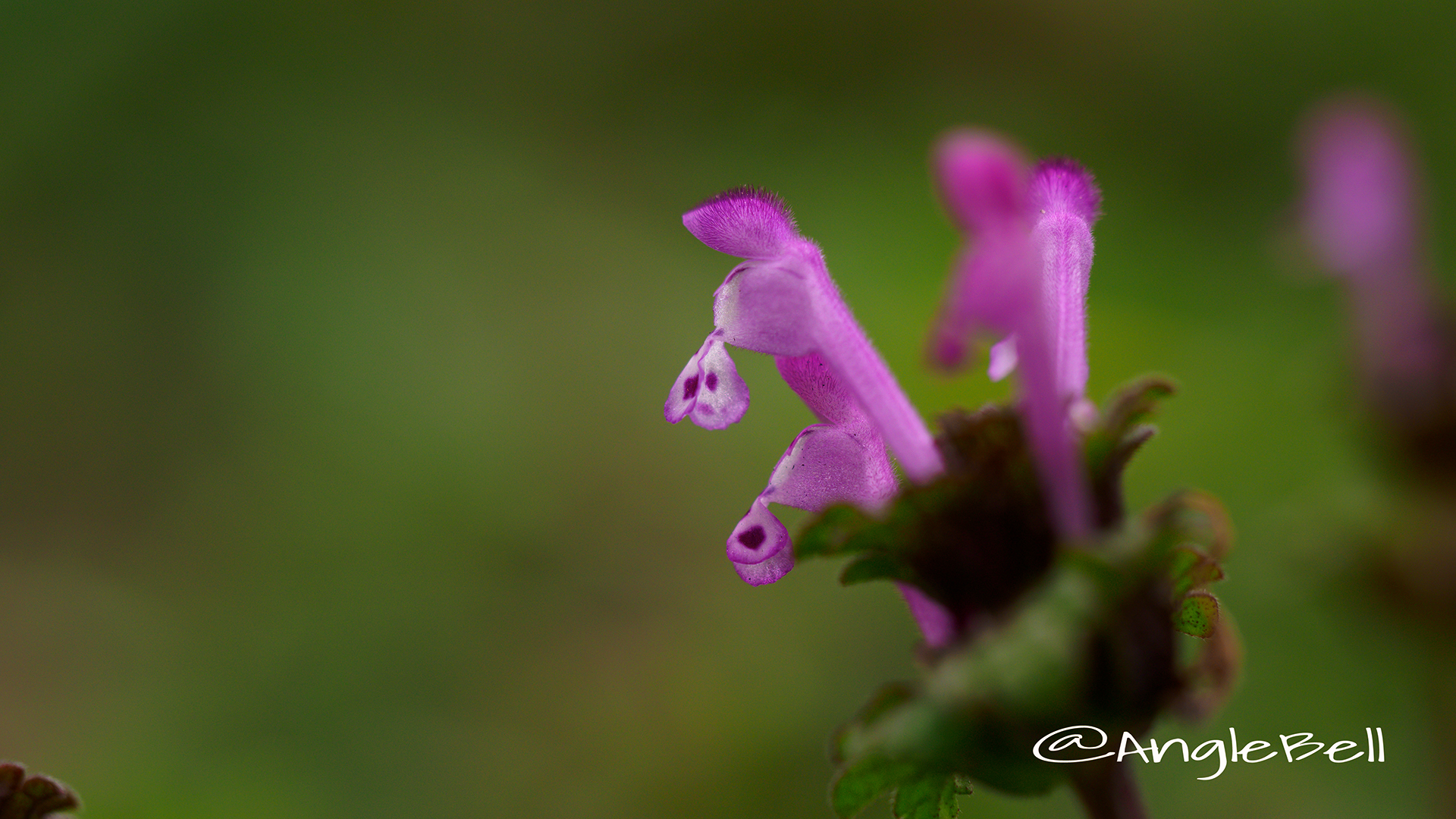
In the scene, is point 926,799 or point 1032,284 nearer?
point 1032,284

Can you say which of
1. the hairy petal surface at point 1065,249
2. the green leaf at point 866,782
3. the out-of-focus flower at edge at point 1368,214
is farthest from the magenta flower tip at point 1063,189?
the out-of-focus flower at edge at point 1368,214

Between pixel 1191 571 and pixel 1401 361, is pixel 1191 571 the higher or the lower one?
the lower one

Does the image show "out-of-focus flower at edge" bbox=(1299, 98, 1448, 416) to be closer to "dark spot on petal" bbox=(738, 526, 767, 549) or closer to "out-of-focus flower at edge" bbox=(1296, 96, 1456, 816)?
"out-of-focus flower at edge" bbox=(1296, 96, 1456, 816)

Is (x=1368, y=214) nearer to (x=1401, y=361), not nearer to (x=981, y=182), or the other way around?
(x=1401, y=361)

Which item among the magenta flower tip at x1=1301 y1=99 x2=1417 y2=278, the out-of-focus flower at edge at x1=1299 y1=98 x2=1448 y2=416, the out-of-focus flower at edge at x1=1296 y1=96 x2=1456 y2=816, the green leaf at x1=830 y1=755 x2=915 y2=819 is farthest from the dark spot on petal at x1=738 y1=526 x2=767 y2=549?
the magenta flower tip at x1=1301 y1=99 x2=1417 y2=278

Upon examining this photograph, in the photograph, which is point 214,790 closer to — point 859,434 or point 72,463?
point 72,463

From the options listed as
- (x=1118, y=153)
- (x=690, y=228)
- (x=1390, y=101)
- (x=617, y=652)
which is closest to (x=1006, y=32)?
(x=1118, y=153)

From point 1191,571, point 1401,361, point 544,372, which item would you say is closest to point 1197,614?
point 1191,571

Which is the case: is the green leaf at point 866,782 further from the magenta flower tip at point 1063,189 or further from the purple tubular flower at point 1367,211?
the purple tubular flower at point 1367,211
